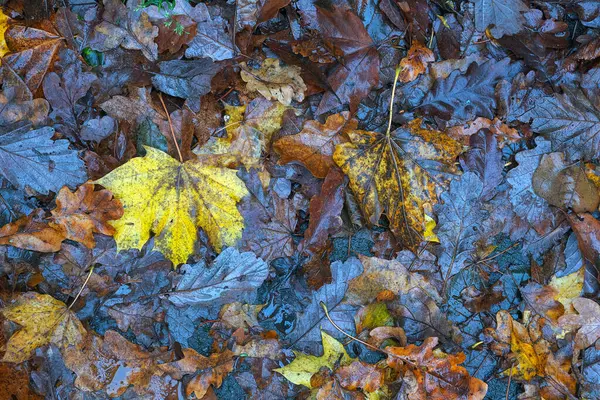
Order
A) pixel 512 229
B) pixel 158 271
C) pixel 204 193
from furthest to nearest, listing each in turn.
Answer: pixel 512 229 → pixel 158 271 → pixel 204 193

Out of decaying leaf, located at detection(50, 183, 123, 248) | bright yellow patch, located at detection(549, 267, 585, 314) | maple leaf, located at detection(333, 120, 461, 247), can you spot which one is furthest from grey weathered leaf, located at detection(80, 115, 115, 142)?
bright yellow patch, located at detection(549, 267, 585, 314)

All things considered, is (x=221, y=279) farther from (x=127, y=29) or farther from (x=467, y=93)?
(x=467, y=93)

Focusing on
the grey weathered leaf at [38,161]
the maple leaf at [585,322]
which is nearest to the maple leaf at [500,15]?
the maple leaf at [585,322]

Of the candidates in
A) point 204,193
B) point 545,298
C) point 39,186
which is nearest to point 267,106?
point 204,193

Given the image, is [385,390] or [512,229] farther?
[512,229]

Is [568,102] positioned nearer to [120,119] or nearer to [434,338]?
[434,338]

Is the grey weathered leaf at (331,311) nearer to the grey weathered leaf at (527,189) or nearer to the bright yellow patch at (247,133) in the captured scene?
the bright yellow patch at (247,133)
